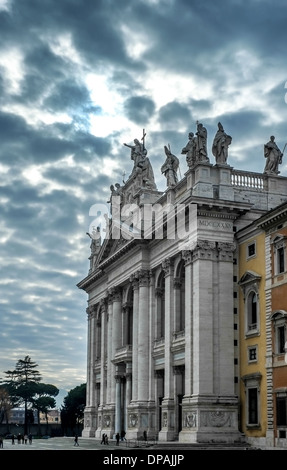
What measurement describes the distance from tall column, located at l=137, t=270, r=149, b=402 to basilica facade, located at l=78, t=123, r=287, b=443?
8 centimetres

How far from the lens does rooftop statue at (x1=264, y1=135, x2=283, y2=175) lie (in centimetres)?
5391

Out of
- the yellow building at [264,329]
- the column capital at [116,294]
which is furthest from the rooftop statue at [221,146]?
the column capital at [116,294]

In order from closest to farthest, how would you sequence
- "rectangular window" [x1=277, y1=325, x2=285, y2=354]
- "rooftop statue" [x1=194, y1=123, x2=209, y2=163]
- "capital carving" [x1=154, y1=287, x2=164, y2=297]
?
"rectangular window" [x1=277, y1=325, x2=285, y2=354] < "rooftop statue" [x1=194, y1=123, x2=209, y2=163] < "capital carving" [x1=154, y1=287, x2=164, y2=297]

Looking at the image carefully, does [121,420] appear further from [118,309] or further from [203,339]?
[203,339]

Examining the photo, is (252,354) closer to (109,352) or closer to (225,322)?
(225,322)

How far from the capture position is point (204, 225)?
50.5m

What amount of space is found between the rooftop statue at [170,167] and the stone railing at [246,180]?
630 cm

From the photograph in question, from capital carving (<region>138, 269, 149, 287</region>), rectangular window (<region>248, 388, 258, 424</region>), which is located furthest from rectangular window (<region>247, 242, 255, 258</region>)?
capital carving (<region>138, 269, 149, 287</region>)

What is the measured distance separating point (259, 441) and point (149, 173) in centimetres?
2641

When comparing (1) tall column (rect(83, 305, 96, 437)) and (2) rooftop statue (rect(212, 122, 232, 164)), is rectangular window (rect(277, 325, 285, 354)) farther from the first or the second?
(1) tall column (rect(83, 305, 96, 437))

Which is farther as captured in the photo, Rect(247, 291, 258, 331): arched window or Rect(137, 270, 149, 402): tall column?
Rect(137, 270, 149, 402): tall column

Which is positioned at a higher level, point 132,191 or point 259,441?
point 132,191
